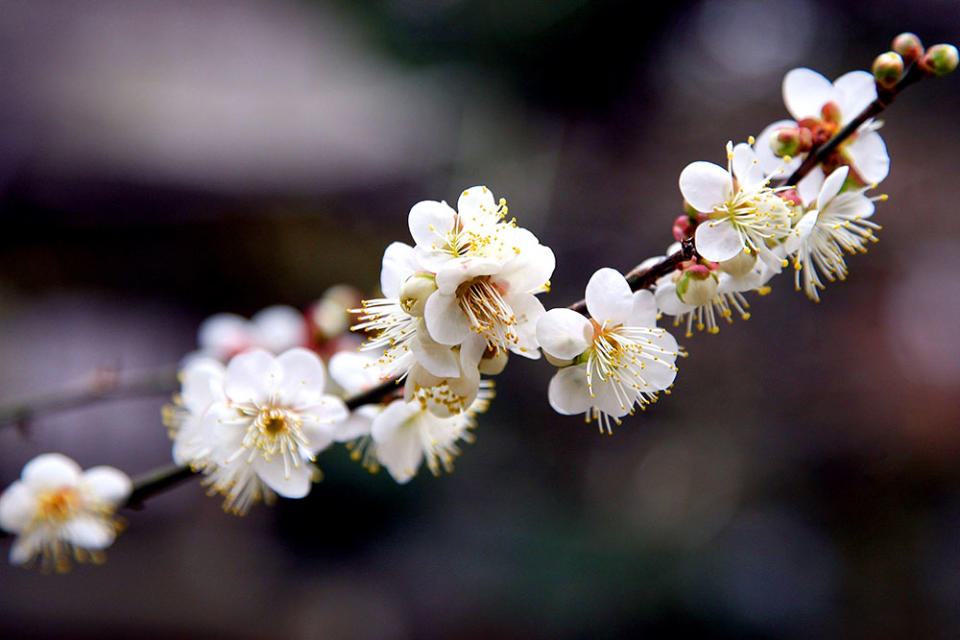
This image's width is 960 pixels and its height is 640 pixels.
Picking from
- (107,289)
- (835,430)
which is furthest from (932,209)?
(107,289)

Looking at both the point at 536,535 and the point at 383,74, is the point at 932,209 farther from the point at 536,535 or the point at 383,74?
the point at 383,74

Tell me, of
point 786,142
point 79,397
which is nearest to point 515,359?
point 79,397

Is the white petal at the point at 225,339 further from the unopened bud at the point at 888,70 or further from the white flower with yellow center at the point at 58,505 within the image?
the unopened bud at the point at 888,70

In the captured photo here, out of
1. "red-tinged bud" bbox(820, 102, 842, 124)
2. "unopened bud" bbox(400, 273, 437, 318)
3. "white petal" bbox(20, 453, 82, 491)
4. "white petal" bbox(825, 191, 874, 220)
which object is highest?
"white petal" bbox(20, 453, 82, 491)

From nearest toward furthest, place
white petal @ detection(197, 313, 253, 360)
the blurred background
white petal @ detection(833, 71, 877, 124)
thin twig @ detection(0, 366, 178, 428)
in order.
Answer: white petal @ detection(833, 71, 877, 124), thin twig @ detection(0, 366, 178, 428), white petal @ detection(197, 313, 253, 360), the blurred background

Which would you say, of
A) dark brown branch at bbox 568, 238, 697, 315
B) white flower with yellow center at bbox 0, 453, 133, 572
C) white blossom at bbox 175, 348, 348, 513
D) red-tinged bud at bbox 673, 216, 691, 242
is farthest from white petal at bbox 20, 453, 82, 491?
red-tinged bud at bbox 673, 216, 691, 242

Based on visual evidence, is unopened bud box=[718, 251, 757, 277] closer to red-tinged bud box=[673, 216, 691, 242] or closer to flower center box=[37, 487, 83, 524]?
red-tinged bud box=[673, 216, 691, 242]

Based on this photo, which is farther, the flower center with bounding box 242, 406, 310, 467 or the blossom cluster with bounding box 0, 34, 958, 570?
the flower center with bounding box 242, 406, 310, 467
